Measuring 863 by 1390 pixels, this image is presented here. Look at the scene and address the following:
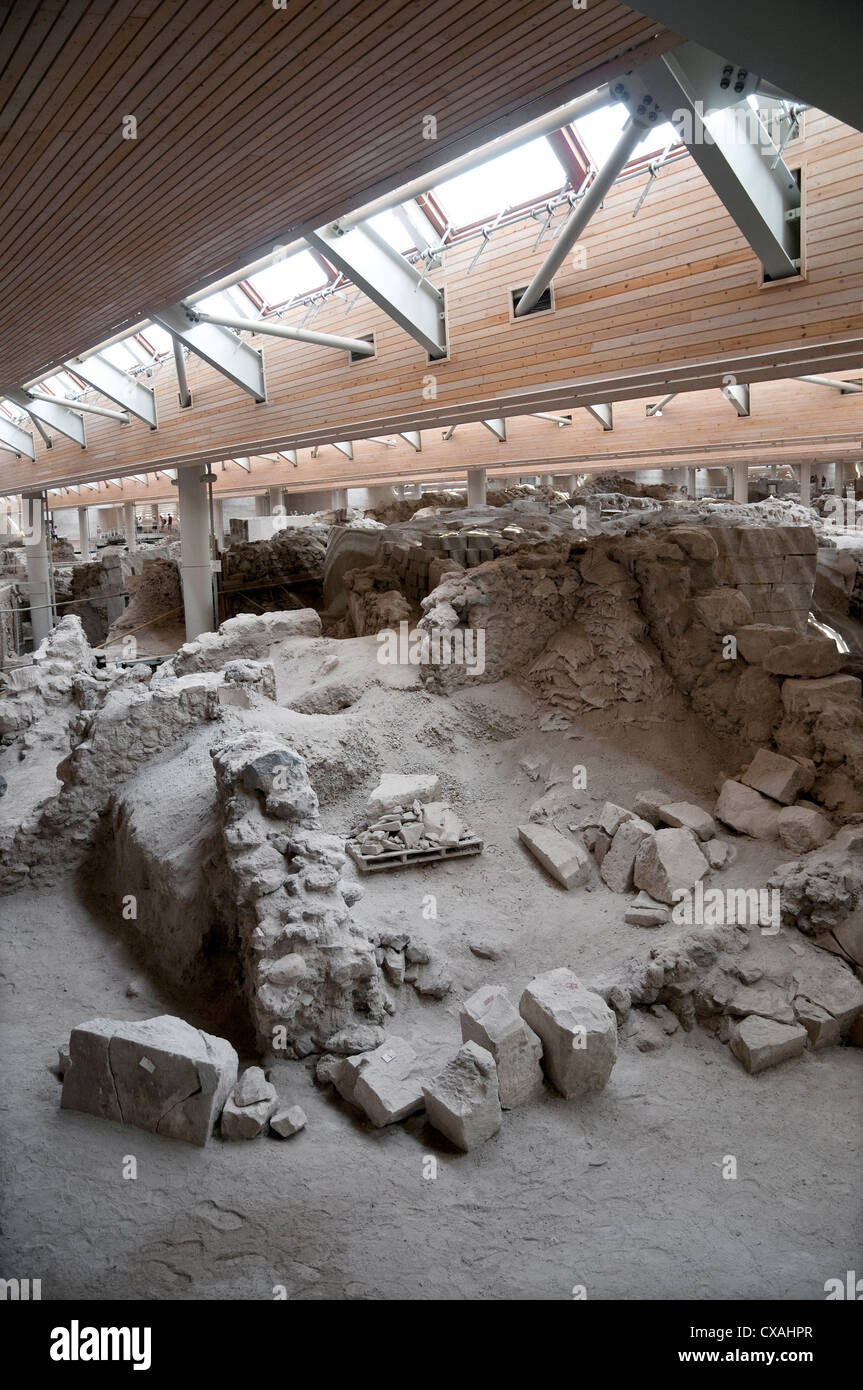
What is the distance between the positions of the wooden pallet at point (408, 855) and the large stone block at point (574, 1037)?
2.10 m

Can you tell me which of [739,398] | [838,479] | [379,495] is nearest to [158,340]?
[739,398]

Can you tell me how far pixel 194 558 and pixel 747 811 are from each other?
1304 cm

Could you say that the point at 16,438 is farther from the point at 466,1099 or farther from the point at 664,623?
the point at 466,1099

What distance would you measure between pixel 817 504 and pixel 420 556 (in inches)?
370

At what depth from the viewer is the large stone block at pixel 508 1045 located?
15.4 ft

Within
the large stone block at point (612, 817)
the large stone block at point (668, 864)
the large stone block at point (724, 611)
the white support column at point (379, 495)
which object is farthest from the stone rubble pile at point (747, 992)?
the white support column at point (379, 495)

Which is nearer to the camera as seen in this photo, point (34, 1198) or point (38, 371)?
point (34, 1198)

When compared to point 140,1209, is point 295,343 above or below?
above

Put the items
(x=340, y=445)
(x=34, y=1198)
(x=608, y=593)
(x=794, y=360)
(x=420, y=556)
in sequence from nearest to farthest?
(x=34, y=1198)
(x=794, y=360)
(x=608, y=593)
(x=420, y=556)
(x=340, y=445)

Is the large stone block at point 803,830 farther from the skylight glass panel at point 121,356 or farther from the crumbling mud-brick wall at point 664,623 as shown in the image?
the skylight glass panel at point 121,356

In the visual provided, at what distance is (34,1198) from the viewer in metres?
3.62

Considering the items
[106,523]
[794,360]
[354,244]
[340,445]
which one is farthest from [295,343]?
[106,523]

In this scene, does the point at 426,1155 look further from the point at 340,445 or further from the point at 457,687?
the point at 340,445

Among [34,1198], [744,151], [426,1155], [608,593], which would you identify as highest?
[744,151]
